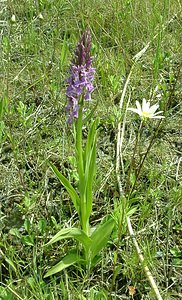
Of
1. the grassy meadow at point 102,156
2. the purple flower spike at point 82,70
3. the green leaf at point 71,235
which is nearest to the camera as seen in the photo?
the purple flower spike at point 82,70

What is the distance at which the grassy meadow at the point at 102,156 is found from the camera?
159cm

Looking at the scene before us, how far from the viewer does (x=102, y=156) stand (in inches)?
82.2

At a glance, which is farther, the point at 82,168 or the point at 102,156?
the point at 102,156

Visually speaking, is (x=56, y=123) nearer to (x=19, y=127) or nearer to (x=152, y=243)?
(x=19, y=127)

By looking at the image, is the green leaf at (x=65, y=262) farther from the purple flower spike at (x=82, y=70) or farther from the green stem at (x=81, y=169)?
the purple flower spike at (x=82, y=70)

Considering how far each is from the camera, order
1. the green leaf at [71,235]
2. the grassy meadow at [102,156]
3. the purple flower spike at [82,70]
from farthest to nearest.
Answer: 1. the grassy meadow at [102,156]
2. the green leaf at [71,235]
3. the purple flower spike at [82,70]

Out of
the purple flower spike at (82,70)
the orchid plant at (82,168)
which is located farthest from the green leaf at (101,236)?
the purple flower spike at (82,70)

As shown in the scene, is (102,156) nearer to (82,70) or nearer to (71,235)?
(71,235)

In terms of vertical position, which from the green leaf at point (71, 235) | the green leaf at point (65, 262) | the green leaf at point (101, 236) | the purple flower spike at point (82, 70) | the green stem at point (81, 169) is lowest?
the green leaf at point (65, 262)

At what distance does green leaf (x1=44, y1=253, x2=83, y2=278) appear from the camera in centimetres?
149

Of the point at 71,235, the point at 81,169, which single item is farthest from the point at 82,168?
the point at 71,235

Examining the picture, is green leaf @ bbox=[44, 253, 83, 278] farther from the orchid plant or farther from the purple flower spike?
the purple flower spike

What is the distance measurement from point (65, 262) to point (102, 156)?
674 mm

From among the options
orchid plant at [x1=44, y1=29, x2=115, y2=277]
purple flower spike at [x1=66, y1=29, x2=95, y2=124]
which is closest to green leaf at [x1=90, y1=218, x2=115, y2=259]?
orchid plant at [x1=44, y1=29, x2=115, y2=277]
